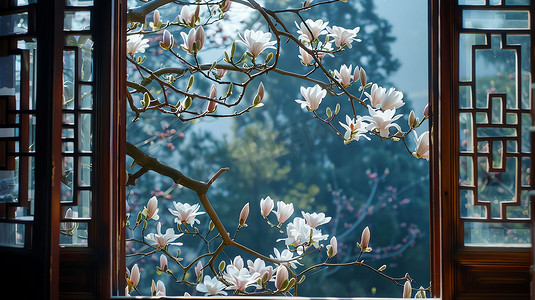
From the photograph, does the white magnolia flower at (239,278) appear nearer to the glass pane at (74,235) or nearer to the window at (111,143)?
the window at (111,143)

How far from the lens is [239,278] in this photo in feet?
5.37

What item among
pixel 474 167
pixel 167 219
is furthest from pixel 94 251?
pixel 167 219

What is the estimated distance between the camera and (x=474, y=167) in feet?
4.29

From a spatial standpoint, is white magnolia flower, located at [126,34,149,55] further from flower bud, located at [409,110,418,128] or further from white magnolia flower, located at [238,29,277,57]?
flower bud, located at [409,110,418,128]

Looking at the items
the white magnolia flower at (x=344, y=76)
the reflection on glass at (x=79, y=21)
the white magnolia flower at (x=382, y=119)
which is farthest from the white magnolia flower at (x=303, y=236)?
the reflection on glass at (x=79, y=21)

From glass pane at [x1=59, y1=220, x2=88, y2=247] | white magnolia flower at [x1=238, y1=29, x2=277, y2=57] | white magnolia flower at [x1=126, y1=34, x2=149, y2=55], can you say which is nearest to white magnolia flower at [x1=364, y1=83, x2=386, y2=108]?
white magnolia flower at [x1=238, y1=29, x2=277, y2=57]

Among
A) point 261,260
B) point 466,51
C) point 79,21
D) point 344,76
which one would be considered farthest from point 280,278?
point 79,21

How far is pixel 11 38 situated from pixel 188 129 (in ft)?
6.62

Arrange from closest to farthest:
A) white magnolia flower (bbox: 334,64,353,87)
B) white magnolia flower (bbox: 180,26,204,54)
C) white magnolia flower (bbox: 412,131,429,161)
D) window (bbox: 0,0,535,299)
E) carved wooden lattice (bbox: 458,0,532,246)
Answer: window (bbox: 0,0,535,299) < carved wooden lattice (bbox: 458,0,532,246) < white magnolia flower (bbox: 180,26,204,54) < white magnolia flower (bbox: 412,131,429,161) < white magnolia flower (bbox: 334,64,353,87)

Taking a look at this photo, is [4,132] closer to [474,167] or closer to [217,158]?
[474,167]

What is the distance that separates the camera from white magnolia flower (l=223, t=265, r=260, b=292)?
1635 mm

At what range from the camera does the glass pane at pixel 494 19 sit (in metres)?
1.33

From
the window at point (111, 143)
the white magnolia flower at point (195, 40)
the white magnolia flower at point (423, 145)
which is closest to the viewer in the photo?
the window at point (111, 143)

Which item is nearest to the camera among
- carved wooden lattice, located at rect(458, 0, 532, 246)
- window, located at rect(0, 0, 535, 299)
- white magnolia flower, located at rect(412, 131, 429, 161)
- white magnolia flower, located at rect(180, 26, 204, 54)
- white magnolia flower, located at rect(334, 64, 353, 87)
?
window, located at rect(0, 0, 535, 299)
